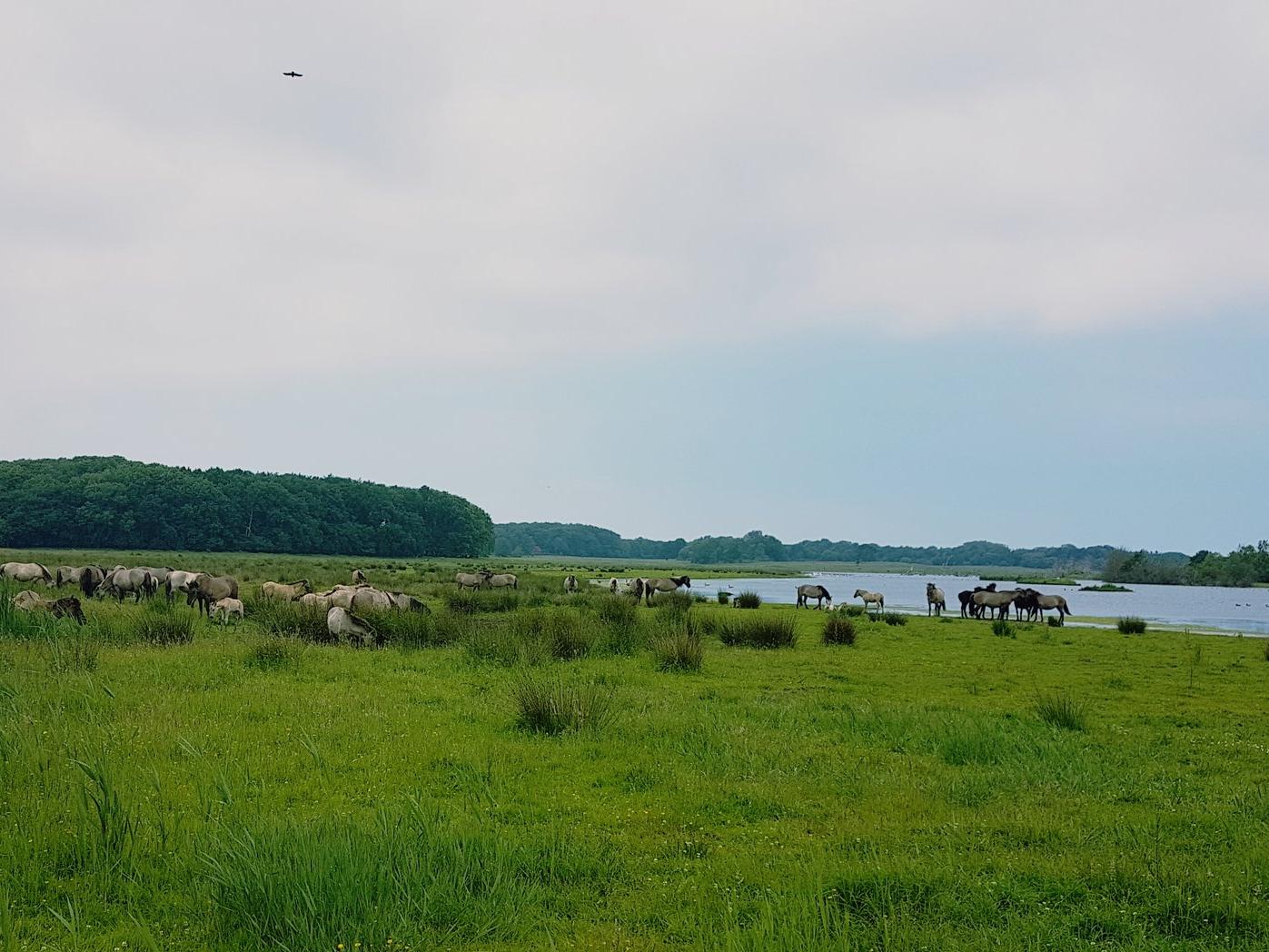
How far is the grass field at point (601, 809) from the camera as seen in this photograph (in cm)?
554

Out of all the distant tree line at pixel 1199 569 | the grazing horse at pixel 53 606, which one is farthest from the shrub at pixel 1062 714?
the distant tree line at pixel 1199 569

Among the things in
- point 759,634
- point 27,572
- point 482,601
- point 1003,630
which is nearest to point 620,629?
point 759,634

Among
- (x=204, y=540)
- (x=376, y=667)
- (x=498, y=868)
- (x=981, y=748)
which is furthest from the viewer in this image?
(x=204, y=540)

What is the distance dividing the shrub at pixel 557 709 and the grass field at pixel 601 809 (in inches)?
1.5

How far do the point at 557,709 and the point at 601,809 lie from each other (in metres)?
3.23

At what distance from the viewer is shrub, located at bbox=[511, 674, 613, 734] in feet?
36.1

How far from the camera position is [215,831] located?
6480 mm

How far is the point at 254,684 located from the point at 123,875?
7403 millimetres

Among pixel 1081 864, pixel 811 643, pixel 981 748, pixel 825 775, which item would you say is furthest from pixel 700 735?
pixel 811 643

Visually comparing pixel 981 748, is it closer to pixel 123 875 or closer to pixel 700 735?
pixel 700 735

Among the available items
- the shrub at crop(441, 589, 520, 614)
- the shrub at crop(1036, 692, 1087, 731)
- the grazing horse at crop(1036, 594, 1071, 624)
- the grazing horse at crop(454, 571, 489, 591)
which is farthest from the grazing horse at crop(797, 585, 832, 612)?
the shrub at crop(1036, 692, 1087, 731)

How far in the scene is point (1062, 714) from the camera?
1233 centimetres

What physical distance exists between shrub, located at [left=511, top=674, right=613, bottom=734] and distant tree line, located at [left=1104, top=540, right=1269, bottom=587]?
12292 centimetres

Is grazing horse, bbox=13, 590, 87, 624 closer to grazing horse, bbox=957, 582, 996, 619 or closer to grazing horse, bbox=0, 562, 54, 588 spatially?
grazing horse, bbox=0, 562, 54, 588
